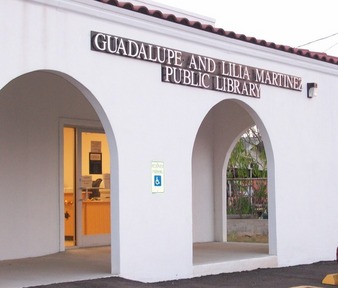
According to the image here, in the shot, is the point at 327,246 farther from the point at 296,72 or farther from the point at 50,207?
the point at 50,207

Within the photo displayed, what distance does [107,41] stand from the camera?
381 inches

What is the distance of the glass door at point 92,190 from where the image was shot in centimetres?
1318

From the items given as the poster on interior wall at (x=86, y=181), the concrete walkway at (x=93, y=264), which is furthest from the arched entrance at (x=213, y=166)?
the poster on interior wall at (x=86, y=181)

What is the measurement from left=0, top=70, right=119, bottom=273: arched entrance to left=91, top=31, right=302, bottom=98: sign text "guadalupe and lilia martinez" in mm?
1352

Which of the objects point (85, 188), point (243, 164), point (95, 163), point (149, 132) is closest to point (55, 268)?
point (149, 132)

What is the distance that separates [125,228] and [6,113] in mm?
3048

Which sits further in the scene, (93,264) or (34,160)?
(34,160)

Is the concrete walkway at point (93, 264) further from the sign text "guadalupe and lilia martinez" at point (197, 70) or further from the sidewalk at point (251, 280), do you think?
the sign text "guadalupe and lilia martinez" at point (197, 70)

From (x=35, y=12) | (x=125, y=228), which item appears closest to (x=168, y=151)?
(x=125, y=228)

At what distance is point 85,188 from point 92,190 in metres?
0.22

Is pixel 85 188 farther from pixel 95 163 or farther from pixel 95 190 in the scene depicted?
pixel 95 163

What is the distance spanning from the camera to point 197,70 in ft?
36.7

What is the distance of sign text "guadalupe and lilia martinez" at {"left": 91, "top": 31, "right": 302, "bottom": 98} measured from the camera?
9.85m

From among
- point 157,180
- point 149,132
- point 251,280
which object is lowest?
point 251,280
